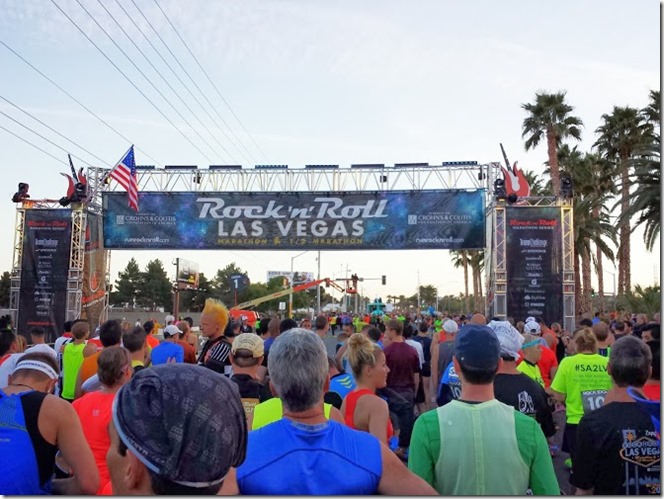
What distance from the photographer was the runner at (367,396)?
3.86m

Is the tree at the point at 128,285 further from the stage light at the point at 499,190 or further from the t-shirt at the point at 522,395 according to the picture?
the t-shirt at the point at 522,395

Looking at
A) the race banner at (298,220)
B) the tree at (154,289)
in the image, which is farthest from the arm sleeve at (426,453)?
the tree at (154,289)

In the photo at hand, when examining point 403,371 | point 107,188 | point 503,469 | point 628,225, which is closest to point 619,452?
point 503,469

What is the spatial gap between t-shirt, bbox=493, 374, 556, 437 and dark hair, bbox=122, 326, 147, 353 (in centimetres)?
346

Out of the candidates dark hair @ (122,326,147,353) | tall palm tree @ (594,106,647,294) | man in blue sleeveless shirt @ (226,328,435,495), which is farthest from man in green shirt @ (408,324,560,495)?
tall palm tree @ (594,106,647,294)

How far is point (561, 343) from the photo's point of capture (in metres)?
12.4

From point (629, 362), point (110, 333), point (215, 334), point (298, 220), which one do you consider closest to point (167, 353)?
point (215, 334)

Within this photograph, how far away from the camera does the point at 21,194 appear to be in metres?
20.8

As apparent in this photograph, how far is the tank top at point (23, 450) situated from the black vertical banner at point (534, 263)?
17.5 metres

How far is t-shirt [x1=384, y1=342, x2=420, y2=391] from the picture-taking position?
297 inches

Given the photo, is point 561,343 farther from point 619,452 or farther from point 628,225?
point 628,225

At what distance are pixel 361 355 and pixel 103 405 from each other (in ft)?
5.92

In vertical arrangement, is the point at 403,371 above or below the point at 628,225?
below

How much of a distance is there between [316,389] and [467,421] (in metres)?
0.83
